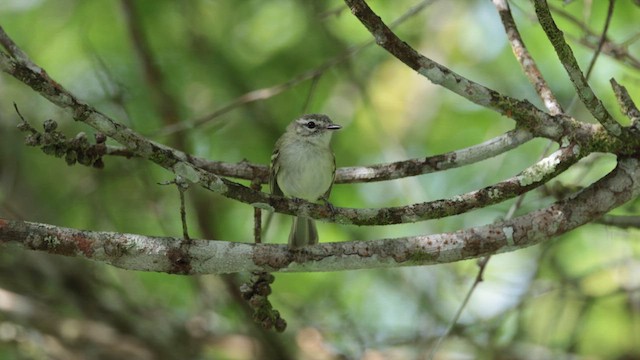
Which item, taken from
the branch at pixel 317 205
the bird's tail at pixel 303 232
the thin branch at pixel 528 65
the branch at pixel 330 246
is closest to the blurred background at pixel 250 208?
the bird's tail at pixel 303 232

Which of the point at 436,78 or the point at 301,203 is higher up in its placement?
the point at 436,78

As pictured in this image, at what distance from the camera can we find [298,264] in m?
3.48

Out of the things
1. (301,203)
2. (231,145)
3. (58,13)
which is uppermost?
(58,13)

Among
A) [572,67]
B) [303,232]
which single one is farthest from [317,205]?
[303,232]

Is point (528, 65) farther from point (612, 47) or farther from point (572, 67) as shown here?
point (612, 47)

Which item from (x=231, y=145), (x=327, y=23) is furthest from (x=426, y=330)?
(x=327, y=23)

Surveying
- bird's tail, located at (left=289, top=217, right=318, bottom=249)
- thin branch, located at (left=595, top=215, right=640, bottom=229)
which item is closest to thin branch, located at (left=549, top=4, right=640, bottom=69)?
thin branch, located at (left=595, top=215, right=640, bottom=229)

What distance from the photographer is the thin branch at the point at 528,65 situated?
386 centimetres

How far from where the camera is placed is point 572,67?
3.38 m

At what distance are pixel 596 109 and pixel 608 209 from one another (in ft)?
1.60

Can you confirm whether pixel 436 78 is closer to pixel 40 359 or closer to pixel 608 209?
pixel 608 209

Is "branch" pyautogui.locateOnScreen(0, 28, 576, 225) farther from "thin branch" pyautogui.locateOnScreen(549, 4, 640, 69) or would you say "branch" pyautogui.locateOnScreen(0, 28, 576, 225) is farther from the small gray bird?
the small gray bird

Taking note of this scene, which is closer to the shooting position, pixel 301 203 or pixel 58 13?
pixel 301 203

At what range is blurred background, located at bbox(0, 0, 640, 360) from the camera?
6.30 metres
